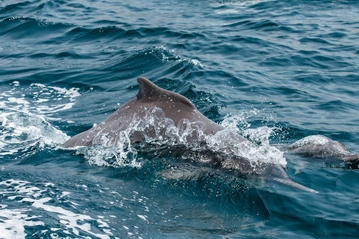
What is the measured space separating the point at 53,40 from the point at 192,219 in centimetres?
1337

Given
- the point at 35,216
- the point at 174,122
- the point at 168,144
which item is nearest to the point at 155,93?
the point at 174,122

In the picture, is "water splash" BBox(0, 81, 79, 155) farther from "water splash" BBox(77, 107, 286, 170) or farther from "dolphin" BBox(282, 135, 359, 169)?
"dolphin" BBox(282, 135, 359, 169)

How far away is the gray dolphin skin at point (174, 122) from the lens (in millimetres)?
9748

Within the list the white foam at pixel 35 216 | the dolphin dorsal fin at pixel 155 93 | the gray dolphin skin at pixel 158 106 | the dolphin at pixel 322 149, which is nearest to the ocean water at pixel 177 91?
the white foam at pixel 35 216

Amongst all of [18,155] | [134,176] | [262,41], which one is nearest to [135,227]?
[134,176]

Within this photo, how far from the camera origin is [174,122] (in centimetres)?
1030

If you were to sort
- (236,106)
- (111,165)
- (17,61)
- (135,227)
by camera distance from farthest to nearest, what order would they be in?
1. (17,61)
2. (236,106)
3. (111,165)
4. (135,227)

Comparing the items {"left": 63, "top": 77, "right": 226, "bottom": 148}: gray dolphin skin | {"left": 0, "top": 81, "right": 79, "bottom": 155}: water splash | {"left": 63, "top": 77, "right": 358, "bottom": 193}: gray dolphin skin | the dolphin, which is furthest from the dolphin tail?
{"left": 0, "top": 81, "right": 79, "bottom": 155}: water splash

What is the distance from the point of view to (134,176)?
32.1 ft

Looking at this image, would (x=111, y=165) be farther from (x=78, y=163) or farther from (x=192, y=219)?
(x=192, y=219)

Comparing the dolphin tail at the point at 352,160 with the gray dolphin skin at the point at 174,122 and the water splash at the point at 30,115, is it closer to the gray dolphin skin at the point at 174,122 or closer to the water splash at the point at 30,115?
the gray dolphin skin at the point at 174,122

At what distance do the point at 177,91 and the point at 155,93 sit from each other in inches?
183

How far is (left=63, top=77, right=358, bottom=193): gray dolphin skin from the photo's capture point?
975cm

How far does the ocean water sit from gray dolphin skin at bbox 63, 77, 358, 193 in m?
0.27
